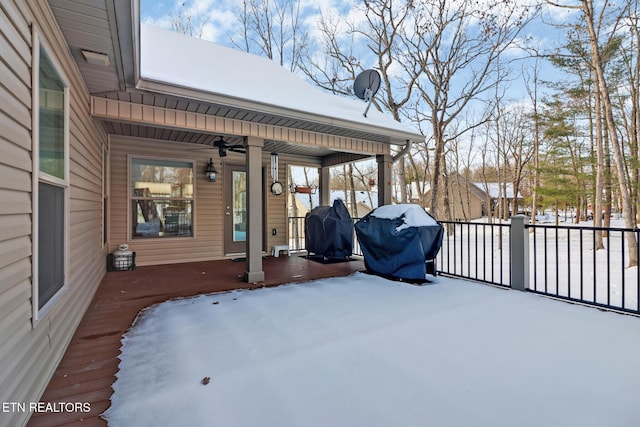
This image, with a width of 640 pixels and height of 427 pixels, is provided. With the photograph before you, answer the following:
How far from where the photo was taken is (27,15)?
1657 mm

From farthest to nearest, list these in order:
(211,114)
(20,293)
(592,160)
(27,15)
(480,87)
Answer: (480,87), (592,160), (211,114), (27,15), (20,293)

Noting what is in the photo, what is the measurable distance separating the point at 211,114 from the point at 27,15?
7.93 feet

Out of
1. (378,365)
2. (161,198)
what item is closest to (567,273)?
(378,365)

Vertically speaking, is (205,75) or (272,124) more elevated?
(205,75)

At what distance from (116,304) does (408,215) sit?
3.76 meters

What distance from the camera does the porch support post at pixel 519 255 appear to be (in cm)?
400

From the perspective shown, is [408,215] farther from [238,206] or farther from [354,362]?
[238,206]

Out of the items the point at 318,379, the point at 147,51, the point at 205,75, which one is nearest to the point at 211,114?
the point at 205,75

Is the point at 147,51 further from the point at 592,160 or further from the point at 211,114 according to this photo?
the point at 592,160

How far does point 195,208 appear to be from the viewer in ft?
19.5

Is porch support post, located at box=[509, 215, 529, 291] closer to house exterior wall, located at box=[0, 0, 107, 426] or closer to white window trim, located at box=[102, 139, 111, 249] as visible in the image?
house exterior wall, located at box=[0, 0, 107, 426]

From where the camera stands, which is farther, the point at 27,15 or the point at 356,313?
the point at 356,313

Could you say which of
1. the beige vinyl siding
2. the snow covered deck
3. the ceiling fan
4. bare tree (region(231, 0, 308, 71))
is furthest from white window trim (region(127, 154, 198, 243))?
bare tree (region(231, 0, 308, 71))

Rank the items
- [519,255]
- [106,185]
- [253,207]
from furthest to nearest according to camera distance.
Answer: [106,185] → [253,207] → [519,255]
